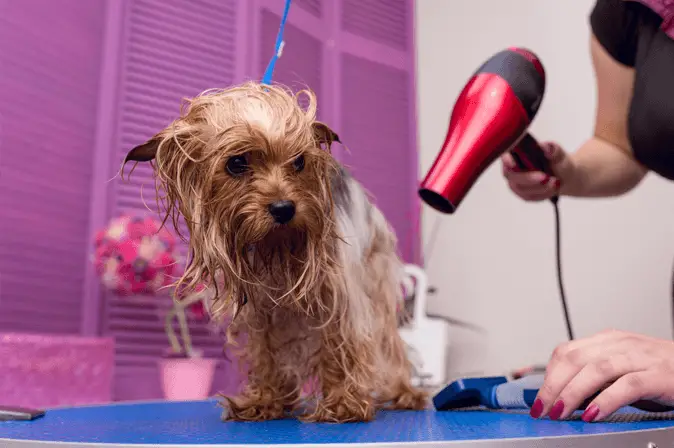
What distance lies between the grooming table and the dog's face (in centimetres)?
22

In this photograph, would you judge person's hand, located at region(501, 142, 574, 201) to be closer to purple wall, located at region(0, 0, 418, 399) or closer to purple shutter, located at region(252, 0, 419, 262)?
purple wall, located at region(0, 0, 418, 399)

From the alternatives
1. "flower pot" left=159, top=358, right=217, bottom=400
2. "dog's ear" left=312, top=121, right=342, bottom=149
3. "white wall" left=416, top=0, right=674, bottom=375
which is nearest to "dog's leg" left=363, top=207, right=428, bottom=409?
"dog's ear" left=312, top=121, right=342, bottom=149

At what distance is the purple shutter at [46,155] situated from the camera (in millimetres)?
1952

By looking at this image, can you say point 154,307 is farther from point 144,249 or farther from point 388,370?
point 388,370

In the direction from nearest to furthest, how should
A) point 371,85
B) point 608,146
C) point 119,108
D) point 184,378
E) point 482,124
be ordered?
point 482,124
point 608,146
point 184,378
point 119,108
point 371,85

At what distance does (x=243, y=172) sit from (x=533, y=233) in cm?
210

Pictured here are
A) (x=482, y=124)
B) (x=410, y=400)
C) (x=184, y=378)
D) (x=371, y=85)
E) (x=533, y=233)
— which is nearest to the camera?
(x=482, y=124)

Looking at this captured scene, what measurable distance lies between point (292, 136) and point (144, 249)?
123 centimetres

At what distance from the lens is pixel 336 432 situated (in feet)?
2.49

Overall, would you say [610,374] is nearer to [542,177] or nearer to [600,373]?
[600,373]

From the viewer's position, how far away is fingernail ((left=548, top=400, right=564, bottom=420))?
0.78m

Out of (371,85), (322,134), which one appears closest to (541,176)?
(322,134)

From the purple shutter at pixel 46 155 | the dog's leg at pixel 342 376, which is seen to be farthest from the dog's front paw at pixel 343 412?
the purple shutter at pixel 46 155

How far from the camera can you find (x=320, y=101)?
2855 mm
